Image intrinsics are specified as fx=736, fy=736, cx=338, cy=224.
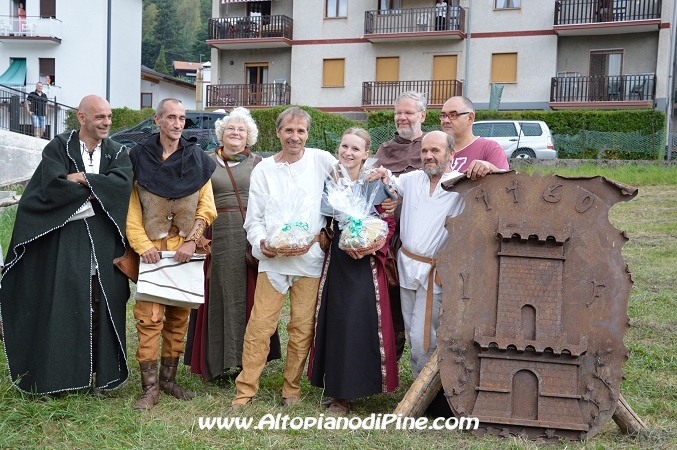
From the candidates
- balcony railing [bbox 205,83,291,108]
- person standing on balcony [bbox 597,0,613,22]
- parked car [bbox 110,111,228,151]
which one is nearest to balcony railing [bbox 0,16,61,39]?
balcony railing [bbox 205,83,291,108]

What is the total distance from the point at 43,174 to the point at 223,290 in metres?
1.38

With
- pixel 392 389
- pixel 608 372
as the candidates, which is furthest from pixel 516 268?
pixel 392 389

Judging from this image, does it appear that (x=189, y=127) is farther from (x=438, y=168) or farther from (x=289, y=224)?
(x=438, y=168)

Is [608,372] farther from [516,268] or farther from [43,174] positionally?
[43,174]

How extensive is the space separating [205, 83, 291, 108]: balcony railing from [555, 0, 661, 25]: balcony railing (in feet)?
32.1

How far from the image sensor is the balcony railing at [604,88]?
74.8 ft

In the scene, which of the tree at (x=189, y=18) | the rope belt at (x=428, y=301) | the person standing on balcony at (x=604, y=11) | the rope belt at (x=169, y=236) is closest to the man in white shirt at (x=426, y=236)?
the rope belt at (x=428, y=301)

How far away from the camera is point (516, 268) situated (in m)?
3.99

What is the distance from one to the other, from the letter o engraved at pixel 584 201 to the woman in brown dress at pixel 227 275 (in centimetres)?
219

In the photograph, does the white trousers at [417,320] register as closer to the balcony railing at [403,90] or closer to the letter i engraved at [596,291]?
the letter i engraved at [596,291]

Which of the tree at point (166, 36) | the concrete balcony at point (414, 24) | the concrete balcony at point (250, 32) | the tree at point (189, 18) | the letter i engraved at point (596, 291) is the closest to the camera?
the letter i engraved at point (596, 291)

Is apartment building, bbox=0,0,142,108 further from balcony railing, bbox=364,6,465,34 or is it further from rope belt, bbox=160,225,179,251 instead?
rope belt, bbox=160,225,179,251

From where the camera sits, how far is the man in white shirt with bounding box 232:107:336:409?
14.6 ft

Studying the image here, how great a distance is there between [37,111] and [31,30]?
45.3ft
